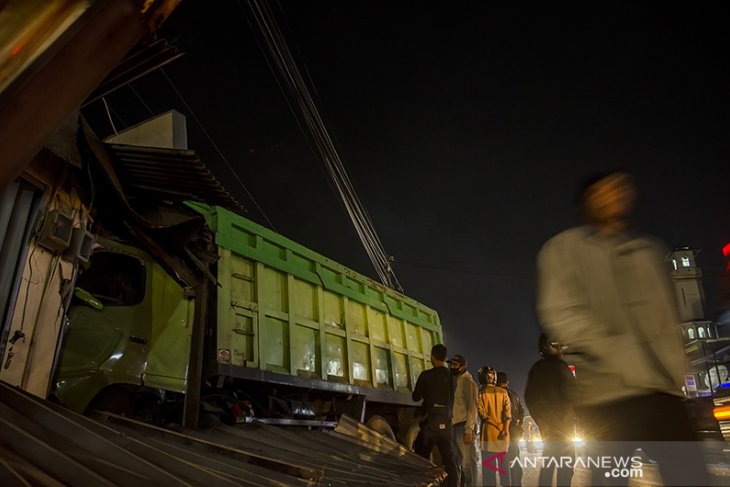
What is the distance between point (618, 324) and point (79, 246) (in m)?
4.41

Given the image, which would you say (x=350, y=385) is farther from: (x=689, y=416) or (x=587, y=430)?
(x=689, y=416)

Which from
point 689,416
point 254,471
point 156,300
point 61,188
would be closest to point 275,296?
point 156,300

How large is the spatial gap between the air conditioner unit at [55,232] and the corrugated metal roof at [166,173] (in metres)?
0.60

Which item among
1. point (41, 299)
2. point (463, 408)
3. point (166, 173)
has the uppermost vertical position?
point (166, 173)

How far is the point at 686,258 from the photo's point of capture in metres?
43.9

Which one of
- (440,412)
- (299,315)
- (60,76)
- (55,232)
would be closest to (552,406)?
(440,412)

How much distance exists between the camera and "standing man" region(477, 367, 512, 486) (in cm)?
692

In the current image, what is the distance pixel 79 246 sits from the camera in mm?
4441

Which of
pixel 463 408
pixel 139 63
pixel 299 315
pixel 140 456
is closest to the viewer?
pixel 140 456

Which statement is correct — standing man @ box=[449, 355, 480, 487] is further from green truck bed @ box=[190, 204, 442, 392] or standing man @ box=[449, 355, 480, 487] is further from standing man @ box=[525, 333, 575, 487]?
standing man @ box=[525, 333, 575, 487]

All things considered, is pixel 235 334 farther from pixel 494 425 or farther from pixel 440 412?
pixel 494 425

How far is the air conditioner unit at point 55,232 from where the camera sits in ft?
13.4

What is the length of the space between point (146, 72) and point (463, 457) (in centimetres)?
607

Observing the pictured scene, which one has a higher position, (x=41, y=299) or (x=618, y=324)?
(x=41, y=299)
